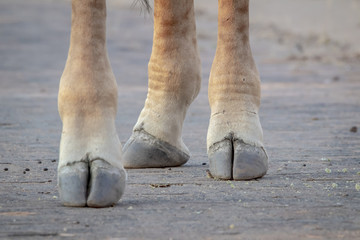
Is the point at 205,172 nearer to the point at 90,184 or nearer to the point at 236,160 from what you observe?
the point at 236,160

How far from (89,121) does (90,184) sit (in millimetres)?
222

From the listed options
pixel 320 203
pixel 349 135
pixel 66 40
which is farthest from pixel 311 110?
pixel 66 40

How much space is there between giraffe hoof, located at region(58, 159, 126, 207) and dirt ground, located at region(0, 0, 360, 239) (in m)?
0.03

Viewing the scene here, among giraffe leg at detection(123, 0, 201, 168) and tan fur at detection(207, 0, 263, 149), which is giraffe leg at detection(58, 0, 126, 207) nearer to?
tan fur at detection(207, 0, 263, 149)

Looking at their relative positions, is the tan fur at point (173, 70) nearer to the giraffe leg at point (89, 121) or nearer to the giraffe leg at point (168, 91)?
the giraffe leg at point (168, 91)

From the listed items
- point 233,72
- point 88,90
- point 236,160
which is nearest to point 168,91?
point 233,72

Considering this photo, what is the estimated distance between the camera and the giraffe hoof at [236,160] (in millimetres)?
2775

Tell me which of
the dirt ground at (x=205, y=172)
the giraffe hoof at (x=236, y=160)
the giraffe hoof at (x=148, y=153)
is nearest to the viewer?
the dirt ground at (x=205, y=172)

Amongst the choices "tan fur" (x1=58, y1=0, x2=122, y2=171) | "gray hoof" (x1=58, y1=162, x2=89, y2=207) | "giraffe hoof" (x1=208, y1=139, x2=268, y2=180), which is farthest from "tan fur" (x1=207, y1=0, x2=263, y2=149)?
"gray hoof" (x1=58, y1=162, x2=89, y2=207)

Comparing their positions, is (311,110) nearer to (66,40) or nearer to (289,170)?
(289,170)

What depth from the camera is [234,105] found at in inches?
116

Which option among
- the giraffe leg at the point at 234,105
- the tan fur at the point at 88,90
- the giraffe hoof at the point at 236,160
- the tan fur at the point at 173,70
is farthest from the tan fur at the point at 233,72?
the tan fur at the point at 88,90

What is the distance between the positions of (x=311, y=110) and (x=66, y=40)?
813 cm

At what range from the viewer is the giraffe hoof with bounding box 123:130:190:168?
3215 mm
